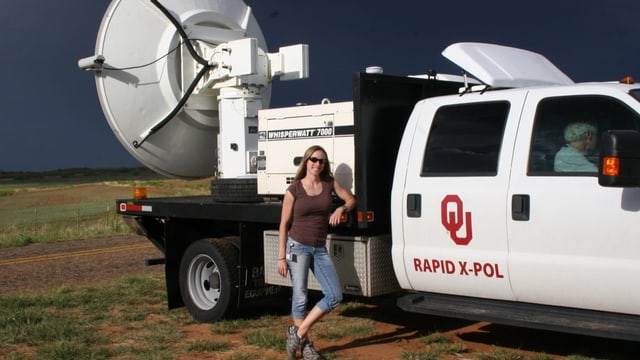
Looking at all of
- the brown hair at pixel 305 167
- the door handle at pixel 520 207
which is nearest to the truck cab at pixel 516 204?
the door handle at pixel 520 207

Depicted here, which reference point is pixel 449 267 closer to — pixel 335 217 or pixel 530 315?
pixel 530 315

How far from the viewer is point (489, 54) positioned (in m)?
6.74

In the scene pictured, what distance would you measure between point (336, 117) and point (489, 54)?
55.7 inches

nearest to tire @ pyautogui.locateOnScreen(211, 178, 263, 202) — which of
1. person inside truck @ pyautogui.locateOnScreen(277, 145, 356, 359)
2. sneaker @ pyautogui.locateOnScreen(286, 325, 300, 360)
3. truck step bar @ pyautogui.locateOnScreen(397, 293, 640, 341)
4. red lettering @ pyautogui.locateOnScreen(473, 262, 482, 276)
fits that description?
person inside truck @ pyautogui.locateOnScreen(277, 145, 356, 359)

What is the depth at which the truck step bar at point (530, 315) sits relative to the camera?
5.44m

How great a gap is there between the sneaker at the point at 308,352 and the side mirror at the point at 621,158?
268 centimetres

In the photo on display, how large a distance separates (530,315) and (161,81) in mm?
5884

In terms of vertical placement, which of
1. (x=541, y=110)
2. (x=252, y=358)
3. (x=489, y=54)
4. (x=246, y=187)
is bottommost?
(x=252, y=358)

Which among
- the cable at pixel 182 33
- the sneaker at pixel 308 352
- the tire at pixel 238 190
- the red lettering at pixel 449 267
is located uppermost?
the cable at pixel 182 33

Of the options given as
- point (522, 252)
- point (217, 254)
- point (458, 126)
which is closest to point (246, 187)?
point (217, 254)

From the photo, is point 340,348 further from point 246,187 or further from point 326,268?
point 246,187

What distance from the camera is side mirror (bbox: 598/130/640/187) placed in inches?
198

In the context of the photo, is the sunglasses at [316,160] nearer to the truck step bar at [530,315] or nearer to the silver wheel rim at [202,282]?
the truck step bar at [530,315]

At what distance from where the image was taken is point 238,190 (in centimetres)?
805
